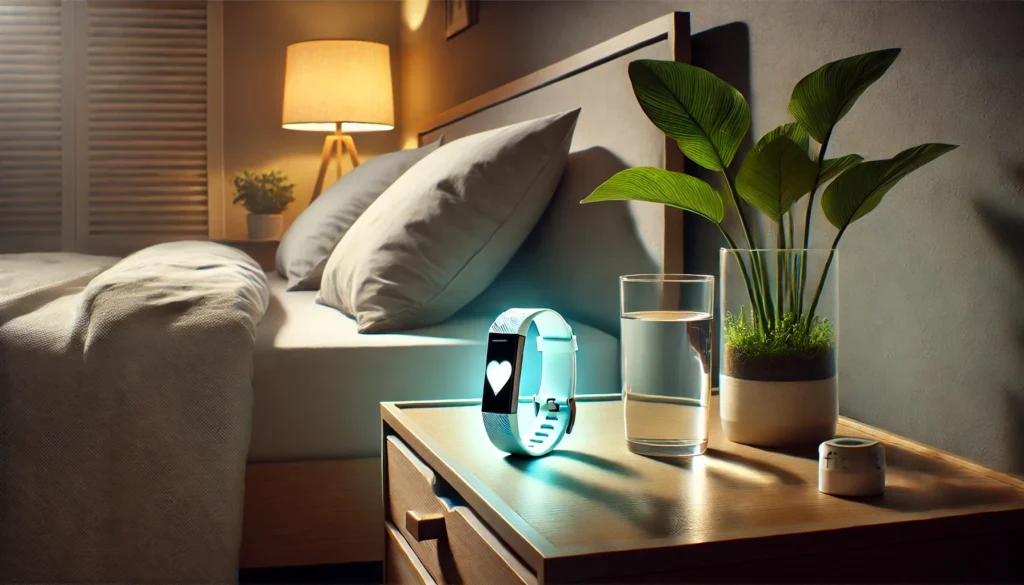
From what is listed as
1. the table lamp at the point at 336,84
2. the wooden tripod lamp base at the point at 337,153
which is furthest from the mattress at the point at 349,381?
the wooden tripod lamp base at the point at 337,153

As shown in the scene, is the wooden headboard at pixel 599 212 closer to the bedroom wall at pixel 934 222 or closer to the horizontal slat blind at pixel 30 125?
the bedroom wall at pixel 934 222

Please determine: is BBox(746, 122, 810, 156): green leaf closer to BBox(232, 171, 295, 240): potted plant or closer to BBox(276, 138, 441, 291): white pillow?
BBox(276, 138, 441, 291): white pillow

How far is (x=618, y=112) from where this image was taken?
5.28 ft

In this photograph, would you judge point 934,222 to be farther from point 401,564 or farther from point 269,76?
point 269,76

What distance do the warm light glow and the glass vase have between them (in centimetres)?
292

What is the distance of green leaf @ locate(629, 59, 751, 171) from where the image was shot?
2.92 feet

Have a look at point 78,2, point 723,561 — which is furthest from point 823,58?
point 78,2

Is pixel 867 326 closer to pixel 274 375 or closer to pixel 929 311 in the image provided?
pixel 929 311

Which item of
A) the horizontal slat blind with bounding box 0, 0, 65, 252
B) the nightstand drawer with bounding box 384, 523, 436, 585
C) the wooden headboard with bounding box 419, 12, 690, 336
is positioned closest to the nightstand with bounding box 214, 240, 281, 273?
the horizontal slat blind with bounding box 0, 0, 65, 252

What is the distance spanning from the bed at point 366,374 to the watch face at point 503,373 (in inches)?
23.1

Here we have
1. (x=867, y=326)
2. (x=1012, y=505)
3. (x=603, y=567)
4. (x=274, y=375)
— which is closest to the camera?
(x=603, y=567)

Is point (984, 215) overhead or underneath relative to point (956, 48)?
underneath

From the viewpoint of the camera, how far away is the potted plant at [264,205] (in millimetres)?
3783

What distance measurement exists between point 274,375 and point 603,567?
0.91 meters
